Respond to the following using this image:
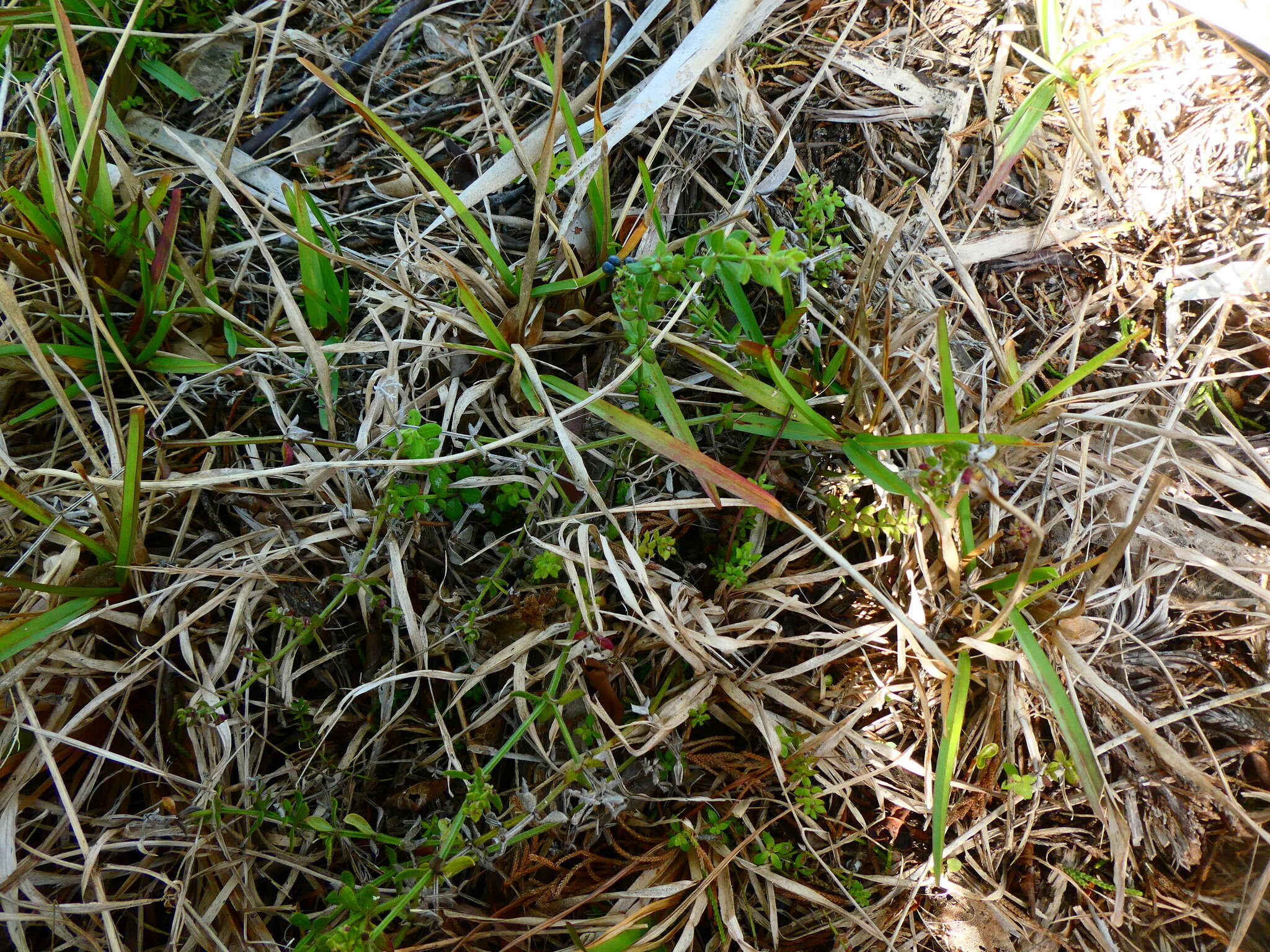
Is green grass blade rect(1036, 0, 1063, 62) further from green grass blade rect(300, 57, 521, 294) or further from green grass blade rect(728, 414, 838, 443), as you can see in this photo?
green grass blade rect(300, 57, 521, 294)

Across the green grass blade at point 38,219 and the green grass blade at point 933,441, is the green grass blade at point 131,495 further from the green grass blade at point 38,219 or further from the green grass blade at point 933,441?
the green grass blade at point 933,441

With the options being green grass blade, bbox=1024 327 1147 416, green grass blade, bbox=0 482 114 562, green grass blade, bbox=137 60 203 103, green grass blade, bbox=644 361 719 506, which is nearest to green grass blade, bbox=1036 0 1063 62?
green grass blade, bbox=1024 327 1147 416

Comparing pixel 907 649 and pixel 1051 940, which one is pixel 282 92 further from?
pixel 1051 940

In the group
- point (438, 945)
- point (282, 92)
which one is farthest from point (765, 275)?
point (282, 92)

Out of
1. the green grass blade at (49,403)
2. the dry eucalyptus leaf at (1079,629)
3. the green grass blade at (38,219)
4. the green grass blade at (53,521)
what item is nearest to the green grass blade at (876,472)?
the dry eucalyptus leaf at (1079,629)

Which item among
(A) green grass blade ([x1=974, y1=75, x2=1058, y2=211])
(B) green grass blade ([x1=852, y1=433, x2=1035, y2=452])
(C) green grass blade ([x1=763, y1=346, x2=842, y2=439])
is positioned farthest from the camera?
(A) green grass blade ([x1=974, y1=75, x2=1058, y2=211])

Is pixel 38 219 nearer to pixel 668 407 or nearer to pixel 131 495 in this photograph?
pixel 131 495
